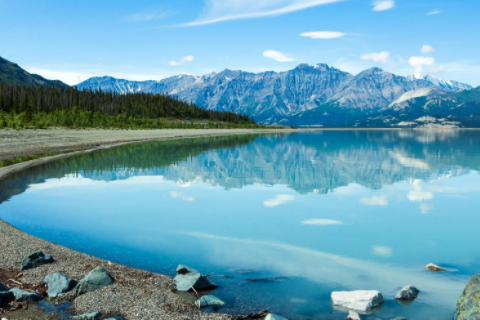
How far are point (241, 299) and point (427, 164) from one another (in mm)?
34229

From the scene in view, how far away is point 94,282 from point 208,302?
8.30 ft

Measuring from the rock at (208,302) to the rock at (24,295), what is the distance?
327 cm

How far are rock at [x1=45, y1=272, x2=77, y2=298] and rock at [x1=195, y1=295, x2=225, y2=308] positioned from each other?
2.83 metres

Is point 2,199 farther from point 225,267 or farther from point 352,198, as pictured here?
point 352,198

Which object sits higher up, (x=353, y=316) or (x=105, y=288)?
(x=105, y=288)

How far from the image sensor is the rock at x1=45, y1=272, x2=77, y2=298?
320 inches

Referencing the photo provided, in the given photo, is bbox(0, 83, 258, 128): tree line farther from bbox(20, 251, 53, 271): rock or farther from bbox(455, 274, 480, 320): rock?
bbox(455, 274, 480, 320): rock

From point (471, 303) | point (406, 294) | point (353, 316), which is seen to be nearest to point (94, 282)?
point (353, 316)

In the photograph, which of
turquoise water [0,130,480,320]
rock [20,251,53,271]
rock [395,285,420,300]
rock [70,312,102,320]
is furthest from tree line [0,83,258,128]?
rock [395,285,420,300]

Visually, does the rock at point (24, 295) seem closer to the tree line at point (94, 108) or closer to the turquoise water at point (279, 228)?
the turquoise water at point (279, 228)

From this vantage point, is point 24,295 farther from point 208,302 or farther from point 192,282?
point 208,302

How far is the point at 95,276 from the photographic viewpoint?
8.45 m

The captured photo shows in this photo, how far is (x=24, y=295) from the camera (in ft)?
25.5

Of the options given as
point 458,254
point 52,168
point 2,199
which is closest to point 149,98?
point 52,168
